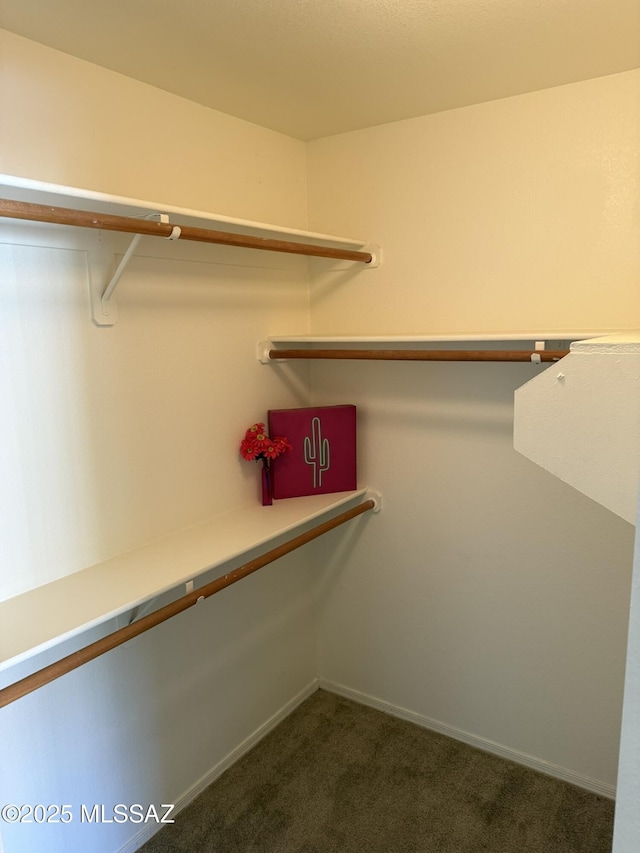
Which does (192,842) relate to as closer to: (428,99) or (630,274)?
(630,274)

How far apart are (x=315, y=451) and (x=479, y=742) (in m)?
1.24

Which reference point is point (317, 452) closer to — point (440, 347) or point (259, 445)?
point (259, 445)

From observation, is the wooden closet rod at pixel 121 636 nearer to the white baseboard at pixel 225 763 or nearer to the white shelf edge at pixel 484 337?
the white shelf edge at pixel 484 337

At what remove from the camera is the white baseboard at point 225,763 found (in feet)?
6.08

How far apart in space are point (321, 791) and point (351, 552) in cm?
84

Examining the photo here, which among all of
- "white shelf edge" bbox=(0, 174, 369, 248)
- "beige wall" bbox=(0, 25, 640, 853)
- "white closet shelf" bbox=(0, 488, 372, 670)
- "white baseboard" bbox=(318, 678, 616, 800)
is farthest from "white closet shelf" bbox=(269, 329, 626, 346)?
"white baseboard" bbox=(318, 678, 616, 800)

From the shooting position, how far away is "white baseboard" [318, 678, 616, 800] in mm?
2041

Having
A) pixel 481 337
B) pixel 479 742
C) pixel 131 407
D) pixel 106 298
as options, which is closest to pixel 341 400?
pixel 481 337

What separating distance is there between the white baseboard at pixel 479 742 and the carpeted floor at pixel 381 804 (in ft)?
0.09

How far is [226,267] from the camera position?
2021 millimetres

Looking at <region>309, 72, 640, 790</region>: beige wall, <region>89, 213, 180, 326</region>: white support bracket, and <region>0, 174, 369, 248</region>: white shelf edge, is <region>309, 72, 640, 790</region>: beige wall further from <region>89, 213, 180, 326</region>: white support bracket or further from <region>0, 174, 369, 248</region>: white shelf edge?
<region>89, 213, 180, 326</region>: white support bracket

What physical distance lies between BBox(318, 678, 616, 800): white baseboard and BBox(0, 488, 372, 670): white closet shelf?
0.93 meters

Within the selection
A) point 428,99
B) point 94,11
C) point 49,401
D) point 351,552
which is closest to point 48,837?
point 49,401

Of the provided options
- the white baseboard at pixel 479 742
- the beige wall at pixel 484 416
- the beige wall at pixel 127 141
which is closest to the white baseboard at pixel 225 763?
the white baseboard at pixel 479 742
